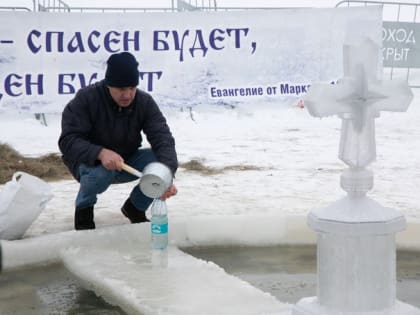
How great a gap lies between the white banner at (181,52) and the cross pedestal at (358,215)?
6881mm

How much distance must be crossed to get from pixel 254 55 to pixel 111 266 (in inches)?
256

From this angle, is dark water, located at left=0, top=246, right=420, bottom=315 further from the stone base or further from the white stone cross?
the white stone cross

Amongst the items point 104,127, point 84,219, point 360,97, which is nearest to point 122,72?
point 104,127

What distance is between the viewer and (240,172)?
614 cm

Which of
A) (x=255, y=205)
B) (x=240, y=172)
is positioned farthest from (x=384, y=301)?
(x=240, y=172)

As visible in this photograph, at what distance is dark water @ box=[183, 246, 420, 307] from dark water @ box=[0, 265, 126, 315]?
0.68m

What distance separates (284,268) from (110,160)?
0.96 m

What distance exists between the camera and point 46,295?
9.55ft

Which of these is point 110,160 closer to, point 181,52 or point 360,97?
point 360,97

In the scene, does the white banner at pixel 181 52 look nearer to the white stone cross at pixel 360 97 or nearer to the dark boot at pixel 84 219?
the dark boot at pixel 84 219

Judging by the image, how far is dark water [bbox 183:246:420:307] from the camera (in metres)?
2.92

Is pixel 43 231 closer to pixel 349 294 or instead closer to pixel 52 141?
pixel 349 294

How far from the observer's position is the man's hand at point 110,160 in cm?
336

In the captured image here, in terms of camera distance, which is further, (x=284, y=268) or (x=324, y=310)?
(x=284, y=268)
